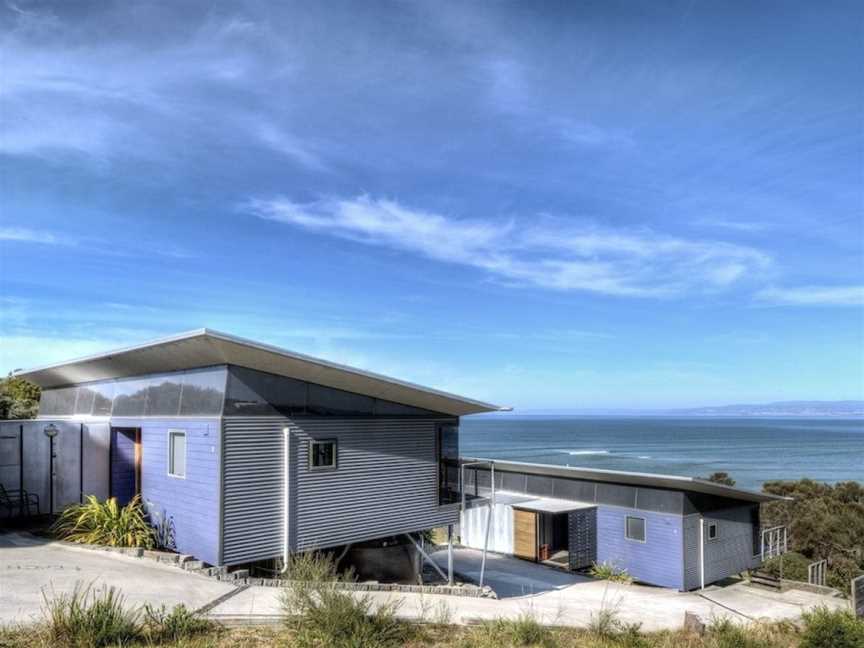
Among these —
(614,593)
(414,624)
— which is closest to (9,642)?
(414,624)

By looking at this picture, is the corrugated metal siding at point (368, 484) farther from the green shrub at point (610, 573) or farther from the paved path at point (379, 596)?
the green shrub at point (610, 573)

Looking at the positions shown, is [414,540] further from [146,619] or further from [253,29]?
[253,29]

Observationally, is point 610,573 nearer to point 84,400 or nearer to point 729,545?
point 729,545

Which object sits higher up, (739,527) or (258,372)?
(258,372)

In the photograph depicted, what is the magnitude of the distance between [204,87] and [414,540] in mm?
10970

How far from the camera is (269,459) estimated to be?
11867 mm

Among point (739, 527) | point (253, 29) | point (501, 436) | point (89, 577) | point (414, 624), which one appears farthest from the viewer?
point (501, 436)

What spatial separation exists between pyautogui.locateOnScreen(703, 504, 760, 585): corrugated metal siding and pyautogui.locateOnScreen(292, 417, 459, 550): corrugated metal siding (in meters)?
7.97

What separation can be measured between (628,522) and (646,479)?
5.55 feet

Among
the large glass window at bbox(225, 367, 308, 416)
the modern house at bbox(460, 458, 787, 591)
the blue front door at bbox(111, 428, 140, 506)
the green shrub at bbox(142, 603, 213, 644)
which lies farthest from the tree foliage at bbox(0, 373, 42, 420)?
the green shrub at bbox(142, 603, 213, 644)

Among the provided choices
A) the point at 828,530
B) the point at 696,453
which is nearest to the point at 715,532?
the point at 828,530

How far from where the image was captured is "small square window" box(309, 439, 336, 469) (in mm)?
12477

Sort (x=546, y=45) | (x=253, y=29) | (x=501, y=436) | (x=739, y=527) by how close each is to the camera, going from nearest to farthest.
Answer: (x=253, y=29) → (x=546, y=45) → (x=739, y=527) → (x=501, y=436)

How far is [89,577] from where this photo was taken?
392 inches
